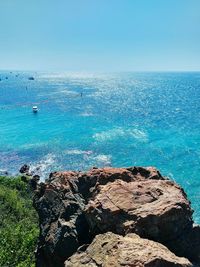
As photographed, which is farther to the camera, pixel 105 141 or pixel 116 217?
pixel 105 141

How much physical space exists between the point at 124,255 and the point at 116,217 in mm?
6110

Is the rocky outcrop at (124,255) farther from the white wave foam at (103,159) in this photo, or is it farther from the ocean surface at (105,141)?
the white wave foam at (103,159)

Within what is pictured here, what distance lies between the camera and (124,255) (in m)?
19.1

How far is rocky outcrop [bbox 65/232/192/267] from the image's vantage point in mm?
18734

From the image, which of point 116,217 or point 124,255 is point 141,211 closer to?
point 116,217

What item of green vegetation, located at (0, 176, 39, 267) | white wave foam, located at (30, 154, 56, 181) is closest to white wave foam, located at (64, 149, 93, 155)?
white wave foam, located at (30, 154, 56, 181)

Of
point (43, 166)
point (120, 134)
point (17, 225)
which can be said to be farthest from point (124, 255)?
point (120, 134)

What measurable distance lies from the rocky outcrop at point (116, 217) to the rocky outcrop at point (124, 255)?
0.41 feet

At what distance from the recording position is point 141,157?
3871 inches

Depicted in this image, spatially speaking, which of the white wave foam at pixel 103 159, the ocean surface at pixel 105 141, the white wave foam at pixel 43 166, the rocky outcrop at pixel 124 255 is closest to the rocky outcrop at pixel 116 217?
the rocky outcrop at pixel 124 255

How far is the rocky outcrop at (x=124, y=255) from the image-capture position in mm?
18734

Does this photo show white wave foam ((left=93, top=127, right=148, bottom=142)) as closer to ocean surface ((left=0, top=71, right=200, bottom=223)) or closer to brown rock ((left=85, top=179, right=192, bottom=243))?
ocean surface ((left=0, top=71, right=200, bottom=223))

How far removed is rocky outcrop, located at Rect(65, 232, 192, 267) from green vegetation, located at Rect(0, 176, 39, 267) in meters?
14.5

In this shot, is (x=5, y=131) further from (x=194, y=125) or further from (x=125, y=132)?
(x=194, y=125)
